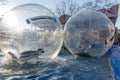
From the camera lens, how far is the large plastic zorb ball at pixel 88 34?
9.81 metres

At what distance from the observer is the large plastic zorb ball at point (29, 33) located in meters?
7.97

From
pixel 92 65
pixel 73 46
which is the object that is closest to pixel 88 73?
pixel 92 65

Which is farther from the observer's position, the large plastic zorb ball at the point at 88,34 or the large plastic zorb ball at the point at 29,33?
the large plastic zorb ball at the point at 88,34

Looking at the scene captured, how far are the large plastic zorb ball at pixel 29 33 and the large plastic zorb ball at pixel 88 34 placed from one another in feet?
4.54

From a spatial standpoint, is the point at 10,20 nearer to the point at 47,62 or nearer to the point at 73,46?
the point at 47,62

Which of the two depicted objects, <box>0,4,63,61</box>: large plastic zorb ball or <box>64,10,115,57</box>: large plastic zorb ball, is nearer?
<box>0,4,63,61</box>: large plastic zorb ball

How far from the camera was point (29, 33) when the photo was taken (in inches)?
311

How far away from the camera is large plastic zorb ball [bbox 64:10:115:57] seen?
9.81m

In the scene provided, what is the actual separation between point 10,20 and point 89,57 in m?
3.45

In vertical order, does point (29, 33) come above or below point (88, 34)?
above

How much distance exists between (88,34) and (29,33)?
268 centimetres

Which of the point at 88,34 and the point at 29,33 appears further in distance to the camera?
the point at 88,34

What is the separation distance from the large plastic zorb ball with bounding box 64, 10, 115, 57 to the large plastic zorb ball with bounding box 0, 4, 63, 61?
1383mm

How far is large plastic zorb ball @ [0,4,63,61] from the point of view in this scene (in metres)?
7.97
